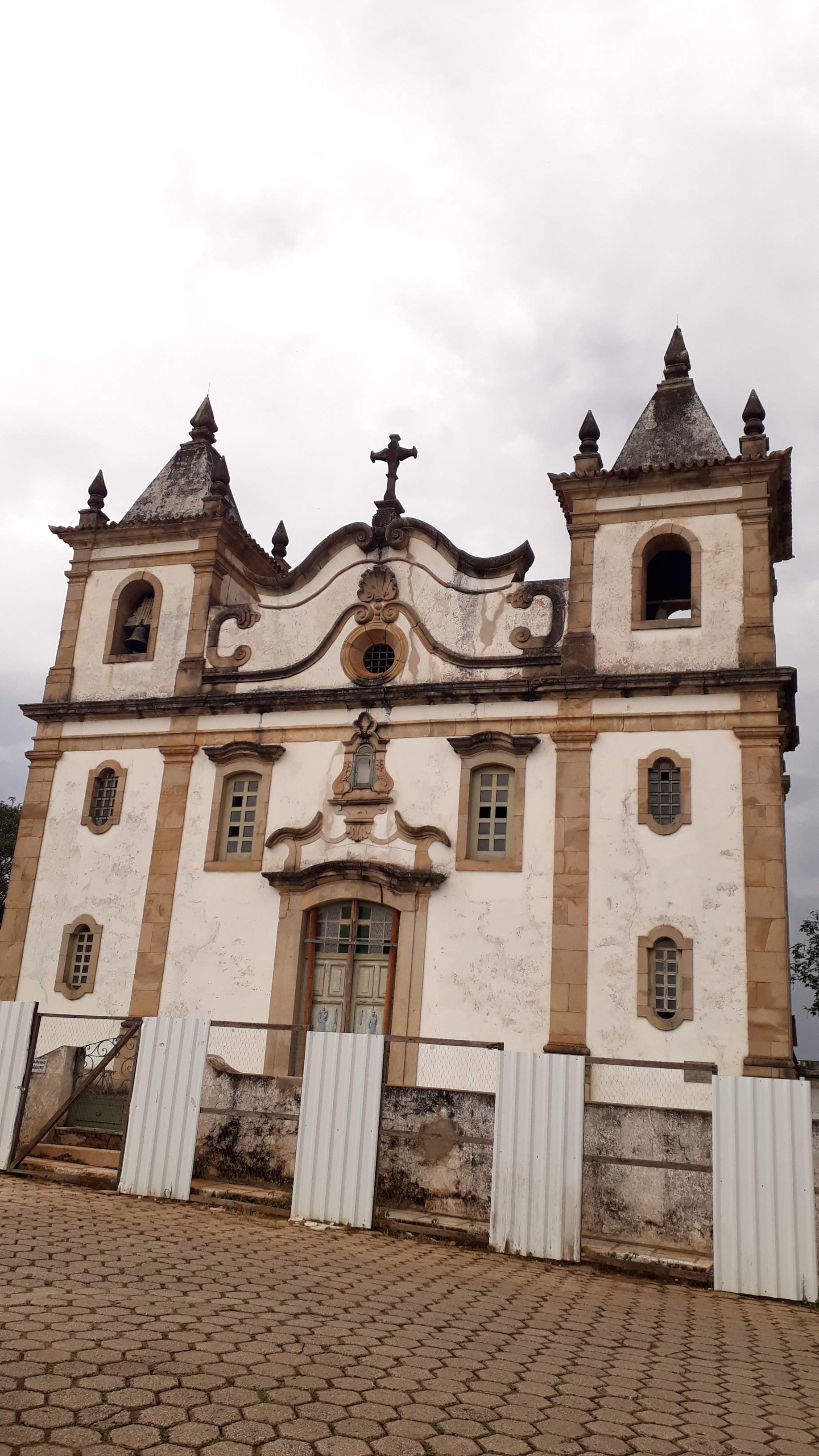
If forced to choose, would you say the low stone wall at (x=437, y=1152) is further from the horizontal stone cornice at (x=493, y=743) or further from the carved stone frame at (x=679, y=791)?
the horizontal stone cornice at (x=493, y=743)

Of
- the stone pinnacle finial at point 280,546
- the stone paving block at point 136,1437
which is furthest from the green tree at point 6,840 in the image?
the stone paving block at point 136,1437

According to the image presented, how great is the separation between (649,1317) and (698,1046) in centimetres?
646

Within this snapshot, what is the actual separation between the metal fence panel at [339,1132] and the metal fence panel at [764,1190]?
3.07m

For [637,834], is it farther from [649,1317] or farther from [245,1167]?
[649,1317]

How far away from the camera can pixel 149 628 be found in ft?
63.8

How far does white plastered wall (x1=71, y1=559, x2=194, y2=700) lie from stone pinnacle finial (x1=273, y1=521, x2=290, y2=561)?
10.8 ft

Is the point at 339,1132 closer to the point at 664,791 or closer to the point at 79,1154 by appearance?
the point at 79,1154

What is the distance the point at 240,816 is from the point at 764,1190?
10223mm

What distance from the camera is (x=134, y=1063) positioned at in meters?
11.2

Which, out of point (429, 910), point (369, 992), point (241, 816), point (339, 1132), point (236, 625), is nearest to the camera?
point (339, 1132)

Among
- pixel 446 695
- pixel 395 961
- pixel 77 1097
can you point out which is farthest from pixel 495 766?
pixel 77 1097

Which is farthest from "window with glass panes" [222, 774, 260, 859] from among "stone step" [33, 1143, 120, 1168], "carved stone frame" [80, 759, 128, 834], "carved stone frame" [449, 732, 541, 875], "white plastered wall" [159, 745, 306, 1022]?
"stone step" [33, 1143, 120, 1168]

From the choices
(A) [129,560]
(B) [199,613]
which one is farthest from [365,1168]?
(A) [129,560]

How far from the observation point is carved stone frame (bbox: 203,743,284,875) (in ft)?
55.2
